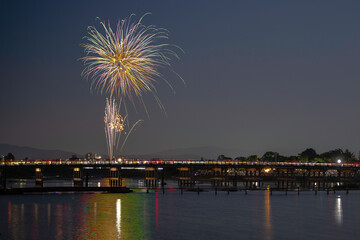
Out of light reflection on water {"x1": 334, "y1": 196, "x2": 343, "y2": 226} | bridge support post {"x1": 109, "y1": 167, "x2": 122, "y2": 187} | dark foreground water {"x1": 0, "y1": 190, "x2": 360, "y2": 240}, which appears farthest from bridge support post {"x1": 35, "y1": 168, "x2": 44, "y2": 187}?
light reflection on water {"x1": 334, "y1": 196, "x2": 343, "y2": 226}

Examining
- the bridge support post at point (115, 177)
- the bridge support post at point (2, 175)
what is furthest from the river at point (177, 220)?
the bridge support post at point (115, 177)

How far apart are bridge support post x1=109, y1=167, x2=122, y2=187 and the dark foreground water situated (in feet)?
181

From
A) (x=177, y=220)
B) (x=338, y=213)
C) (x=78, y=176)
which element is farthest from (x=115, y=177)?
(x=338, y=213)

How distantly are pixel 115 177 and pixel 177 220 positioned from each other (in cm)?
9455

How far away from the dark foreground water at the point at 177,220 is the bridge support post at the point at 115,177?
55.1 m

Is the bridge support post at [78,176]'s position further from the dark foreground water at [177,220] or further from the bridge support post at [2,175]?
the dark foreground water at [177,220]

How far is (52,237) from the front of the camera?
68.2 meters

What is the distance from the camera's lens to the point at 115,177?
179250 millimetres

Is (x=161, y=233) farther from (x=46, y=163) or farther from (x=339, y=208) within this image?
(x=46, y=163)

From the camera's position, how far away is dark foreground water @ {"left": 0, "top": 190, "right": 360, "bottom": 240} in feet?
234

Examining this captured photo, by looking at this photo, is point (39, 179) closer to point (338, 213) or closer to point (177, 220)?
point (177, 220)

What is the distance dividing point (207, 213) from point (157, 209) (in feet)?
40.0

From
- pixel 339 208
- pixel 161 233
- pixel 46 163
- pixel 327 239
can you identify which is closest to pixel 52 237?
pixel 161 233

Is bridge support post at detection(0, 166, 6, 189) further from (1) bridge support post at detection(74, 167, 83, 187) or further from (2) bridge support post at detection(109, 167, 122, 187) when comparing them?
(2) bridge support post at detection(109, 167, 122, 187)
